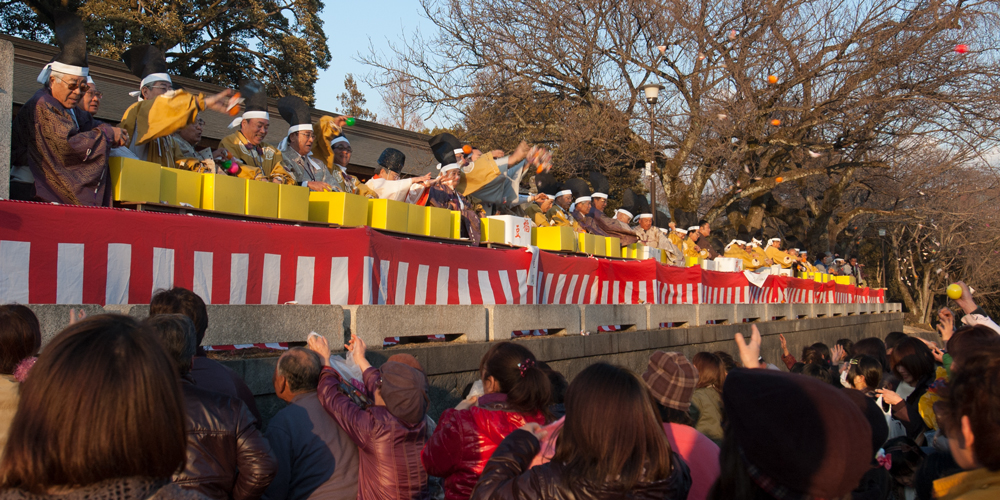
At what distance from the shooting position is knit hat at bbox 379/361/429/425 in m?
3.45

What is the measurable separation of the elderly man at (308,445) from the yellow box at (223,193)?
9.87 ft

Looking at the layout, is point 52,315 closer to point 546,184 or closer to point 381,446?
point 381,446

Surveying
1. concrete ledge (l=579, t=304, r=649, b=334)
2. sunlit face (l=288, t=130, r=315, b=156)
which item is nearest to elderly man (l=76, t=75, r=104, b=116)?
sunlit face (l=288, t=130, r=315, b=156)

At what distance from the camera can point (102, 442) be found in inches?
61.0

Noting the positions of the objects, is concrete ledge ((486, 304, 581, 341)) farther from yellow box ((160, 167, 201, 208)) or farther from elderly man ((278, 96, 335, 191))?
yellow box ((160, 167, 201, 208))

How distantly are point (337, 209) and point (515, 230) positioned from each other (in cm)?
333

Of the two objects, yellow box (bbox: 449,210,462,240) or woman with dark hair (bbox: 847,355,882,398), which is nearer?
woman with dark hair (bbox: 847,355,882,398)

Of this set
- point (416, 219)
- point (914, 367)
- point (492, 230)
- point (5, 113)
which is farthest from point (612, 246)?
point (5, 113)

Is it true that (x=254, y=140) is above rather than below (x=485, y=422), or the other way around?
above

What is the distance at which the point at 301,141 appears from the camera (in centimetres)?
820

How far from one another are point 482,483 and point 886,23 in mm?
21060

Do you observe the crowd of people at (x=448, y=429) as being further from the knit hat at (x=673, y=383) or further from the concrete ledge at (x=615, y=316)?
the concrete ledge at (x=615, y=316)

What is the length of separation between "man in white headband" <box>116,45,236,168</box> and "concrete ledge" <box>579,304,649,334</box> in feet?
16.4

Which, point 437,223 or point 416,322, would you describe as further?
point 437,223
